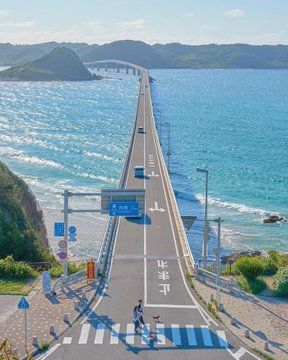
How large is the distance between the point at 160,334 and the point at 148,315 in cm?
205

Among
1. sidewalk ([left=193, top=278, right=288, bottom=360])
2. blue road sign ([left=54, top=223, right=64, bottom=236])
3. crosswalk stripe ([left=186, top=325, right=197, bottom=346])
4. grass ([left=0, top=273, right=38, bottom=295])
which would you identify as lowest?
sidewalk ([left=193, top=278, right=288, bottom=360])

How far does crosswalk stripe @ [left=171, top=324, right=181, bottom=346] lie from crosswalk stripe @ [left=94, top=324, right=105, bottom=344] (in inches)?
113

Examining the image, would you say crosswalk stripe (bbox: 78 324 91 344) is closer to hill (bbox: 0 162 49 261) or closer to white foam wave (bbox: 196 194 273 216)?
hill (bbox: 0 162 49 261)

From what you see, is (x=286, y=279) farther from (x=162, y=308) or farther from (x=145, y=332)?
(x=145, y=332)

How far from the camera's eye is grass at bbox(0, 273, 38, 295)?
2877 cm

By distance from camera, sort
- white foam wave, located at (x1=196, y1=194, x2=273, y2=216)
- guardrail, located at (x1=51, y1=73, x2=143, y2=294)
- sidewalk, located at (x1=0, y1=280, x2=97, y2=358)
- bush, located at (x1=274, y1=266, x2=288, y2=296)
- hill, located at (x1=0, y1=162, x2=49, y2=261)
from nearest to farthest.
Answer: sidewalk, located at (x1=0, y1=280, x2=97, y2=358) < bush, located at (x1=274, y1=266, x2=288, y2=296) < guardrail, located at (x1=51, y1=73, x2=143, y2=294) < hill, located at (x1=0, y1=162, x2=49, y2=261) < white foam wave, located at (x1=196, y1=194, x2=273, y2=216)

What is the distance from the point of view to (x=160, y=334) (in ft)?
80.7

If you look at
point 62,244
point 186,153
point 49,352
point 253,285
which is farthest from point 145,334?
point 186,153

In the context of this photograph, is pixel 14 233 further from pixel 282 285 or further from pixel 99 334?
pixel 282 285

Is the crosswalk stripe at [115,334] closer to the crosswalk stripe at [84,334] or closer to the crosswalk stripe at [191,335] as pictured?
the crosswalk stripe at [84,334]

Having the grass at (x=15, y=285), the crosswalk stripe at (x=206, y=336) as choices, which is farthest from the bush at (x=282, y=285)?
the grass at (x=15, y=285)

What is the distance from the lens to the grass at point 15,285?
28766 mm

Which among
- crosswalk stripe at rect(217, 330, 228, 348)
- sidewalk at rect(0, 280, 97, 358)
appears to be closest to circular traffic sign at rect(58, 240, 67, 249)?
sidewalk at rect(0, 280, 97, 358)

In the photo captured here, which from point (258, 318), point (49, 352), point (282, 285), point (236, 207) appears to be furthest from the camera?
point (236, 207)
